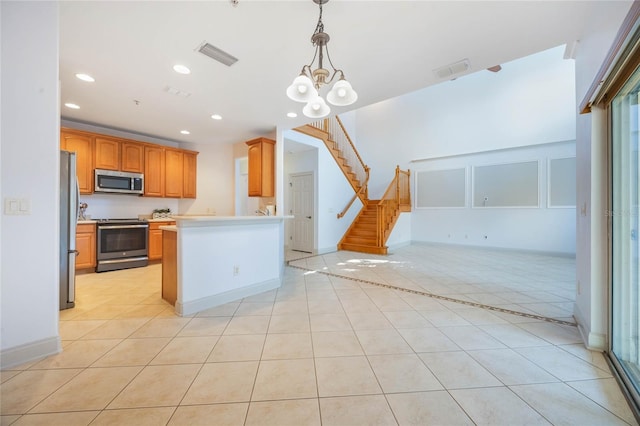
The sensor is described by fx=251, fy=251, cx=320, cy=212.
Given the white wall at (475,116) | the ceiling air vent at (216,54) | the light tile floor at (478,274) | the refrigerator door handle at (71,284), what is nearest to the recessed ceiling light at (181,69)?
the ceiling air vent at (216,54)

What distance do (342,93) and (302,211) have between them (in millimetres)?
4782

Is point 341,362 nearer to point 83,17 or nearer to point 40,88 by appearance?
point 40,88

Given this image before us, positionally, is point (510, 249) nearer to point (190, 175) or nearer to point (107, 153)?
point (190, 175)

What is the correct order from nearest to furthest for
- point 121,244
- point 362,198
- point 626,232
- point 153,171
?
1. point 626,232
2. point 121,244
3. point 153,171
4. point 362,198

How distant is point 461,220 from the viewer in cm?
731

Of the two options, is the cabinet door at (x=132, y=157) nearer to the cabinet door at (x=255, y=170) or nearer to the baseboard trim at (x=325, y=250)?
the cabinet door at (x=255, y=170)

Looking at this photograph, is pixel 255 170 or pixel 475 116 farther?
pixel 475 116

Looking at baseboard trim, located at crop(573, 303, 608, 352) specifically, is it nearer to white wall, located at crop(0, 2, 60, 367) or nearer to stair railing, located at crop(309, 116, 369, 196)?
white wall, located at crop(0, 2, 60, 367)

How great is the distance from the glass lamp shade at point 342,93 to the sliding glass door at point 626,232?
1.74 m

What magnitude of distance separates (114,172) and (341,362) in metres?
5.30

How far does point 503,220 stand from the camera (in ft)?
22.0

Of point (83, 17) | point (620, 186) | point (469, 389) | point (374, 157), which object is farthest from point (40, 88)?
point (374, 157)

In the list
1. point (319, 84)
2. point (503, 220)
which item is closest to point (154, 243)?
point (319, 84)

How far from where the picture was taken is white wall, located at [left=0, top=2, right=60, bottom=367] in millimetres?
1706
